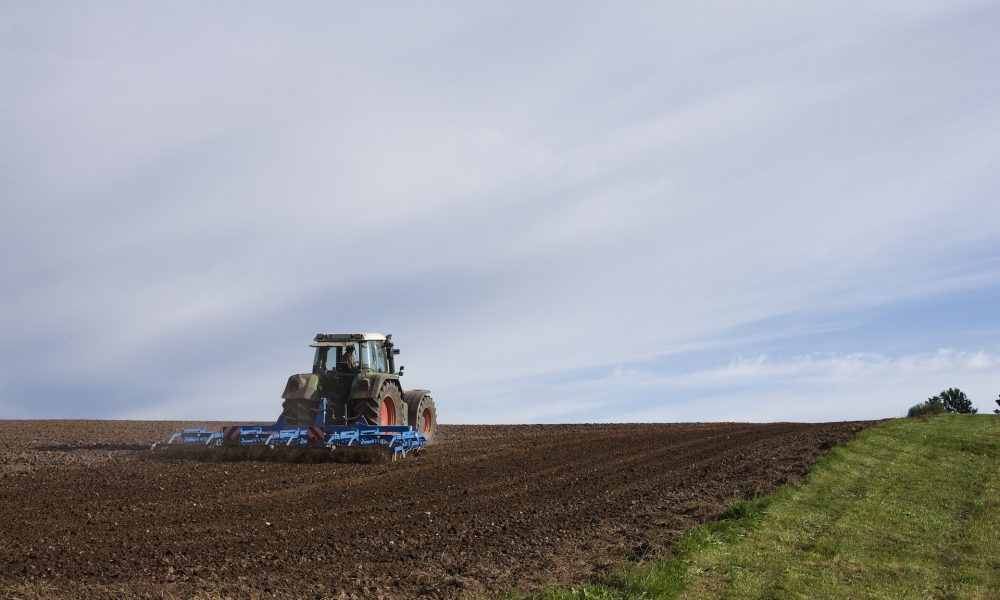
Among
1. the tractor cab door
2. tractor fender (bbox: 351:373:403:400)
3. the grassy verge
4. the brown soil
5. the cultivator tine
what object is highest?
the tractor cab door

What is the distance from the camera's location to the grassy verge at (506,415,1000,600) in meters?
8.66

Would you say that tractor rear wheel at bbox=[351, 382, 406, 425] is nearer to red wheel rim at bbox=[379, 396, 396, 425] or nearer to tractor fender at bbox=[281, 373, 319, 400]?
red wheel rim at bbox=[379, 396, 396, 425]

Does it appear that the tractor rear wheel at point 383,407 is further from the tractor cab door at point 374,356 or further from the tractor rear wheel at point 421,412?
the tractor cab door at point 374,356

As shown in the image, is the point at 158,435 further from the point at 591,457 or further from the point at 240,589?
the point at 240,589

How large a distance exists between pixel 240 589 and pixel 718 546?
208 inches

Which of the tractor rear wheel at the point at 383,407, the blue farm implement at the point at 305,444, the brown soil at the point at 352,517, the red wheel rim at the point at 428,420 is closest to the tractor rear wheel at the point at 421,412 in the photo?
the red wheel rim at the point at 428,420

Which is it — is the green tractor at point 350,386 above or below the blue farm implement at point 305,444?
above

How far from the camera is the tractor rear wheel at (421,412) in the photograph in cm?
2275

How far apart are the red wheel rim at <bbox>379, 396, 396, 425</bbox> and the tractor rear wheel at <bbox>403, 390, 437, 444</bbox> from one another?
2.34ft

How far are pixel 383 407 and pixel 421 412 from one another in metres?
1.68

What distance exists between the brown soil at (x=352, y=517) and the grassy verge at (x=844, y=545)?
1.81ft

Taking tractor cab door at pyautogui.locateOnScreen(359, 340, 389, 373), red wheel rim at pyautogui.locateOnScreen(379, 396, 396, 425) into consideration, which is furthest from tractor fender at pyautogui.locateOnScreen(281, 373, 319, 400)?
red wheel rim at pyautogui.locateOnScreen(379, 396, 396, 425)

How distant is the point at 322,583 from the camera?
8.15 meters

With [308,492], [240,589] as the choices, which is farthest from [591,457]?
[240,589]
